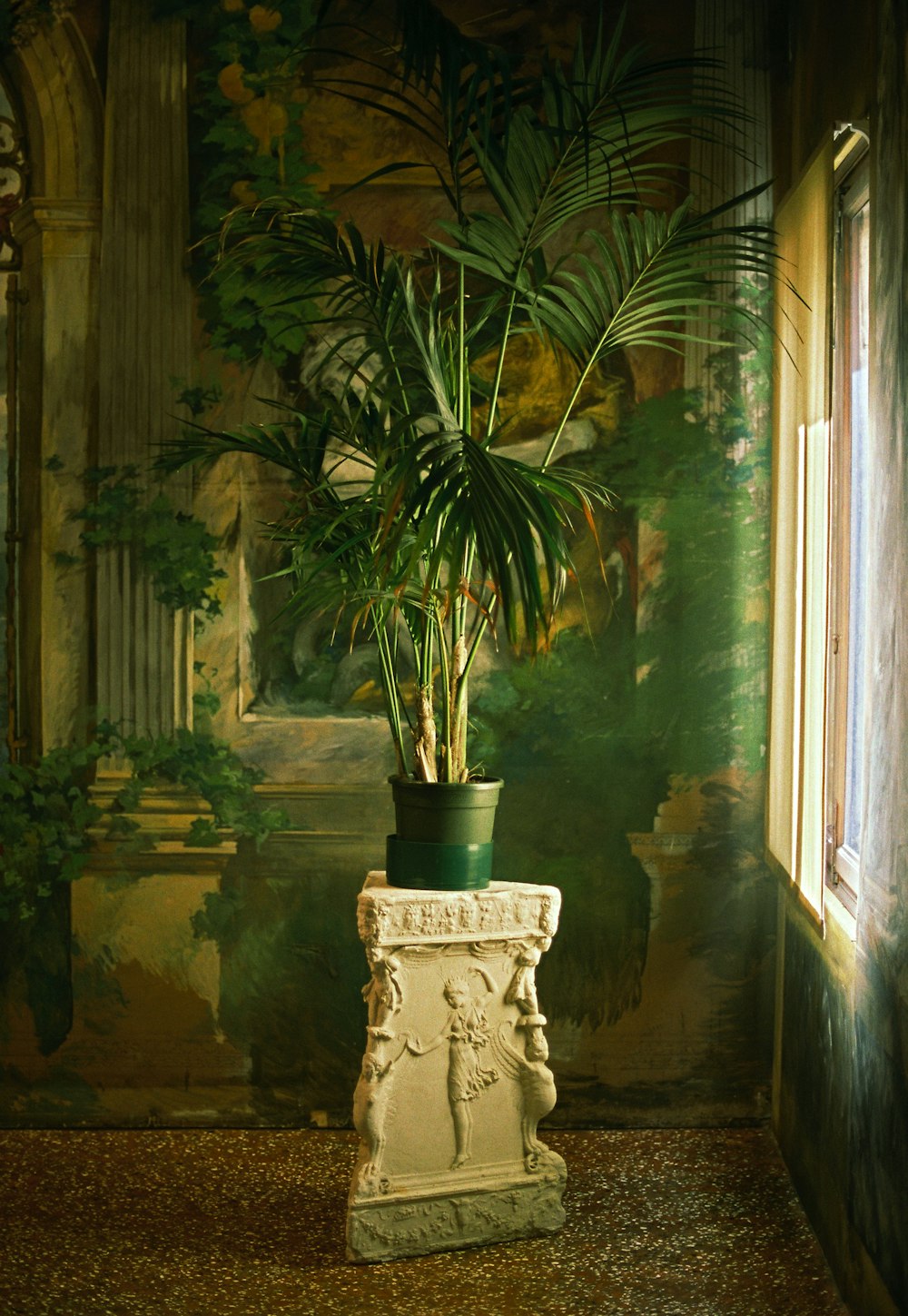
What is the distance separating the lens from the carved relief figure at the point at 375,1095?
3.18 m

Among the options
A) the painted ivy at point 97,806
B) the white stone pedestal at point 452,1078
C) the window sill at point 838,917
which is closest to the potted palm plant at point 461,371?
the white stone pedestal at point 452,1078

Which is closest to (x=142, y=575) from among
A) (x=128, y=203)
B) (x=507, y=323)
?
(x=128, y=203)

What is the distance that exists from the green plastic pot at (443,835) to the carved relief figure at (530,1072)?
376 mm

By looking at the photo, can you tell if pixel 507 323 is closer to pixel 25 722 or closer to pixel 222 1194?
pixel 25 722

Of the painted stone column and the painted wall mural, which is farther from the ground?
the painted stone column

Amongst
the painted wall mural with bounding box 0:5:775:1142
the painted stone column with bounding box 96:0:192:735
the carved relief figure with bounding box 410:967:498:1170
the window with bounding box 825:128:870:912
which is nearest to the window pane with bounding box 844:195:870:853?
the window with bounding box 825:128:870:912

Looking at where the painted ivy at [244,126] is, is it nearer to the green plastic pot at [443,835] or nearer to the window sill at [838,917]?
the green plastic pot at [443,835]

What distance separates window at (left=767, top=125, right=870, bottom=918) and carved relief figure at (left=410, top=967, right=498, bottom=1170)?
851 millimetres

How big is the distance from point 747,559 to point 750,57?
1.43m

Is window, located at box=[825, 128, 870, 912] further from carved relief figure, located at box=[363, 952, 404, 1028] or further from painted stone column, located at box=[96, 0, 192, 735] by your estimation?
painted stone column, located at box=[96, 0, 192, 735]

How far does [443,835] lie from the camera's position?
127 inches

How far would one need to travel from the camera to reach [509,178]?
123 inches

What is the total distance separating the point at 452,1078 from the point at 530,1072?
0.21 meters

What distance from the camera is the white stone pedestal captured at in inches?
126
